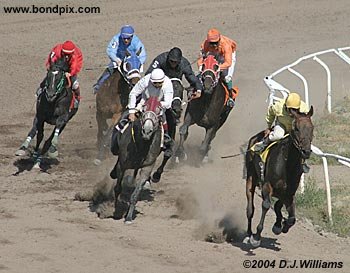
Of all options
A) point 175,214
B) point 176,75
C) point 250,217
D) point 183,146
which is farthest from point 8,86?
point 250,217

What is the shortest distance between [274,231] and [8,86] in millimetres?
10179

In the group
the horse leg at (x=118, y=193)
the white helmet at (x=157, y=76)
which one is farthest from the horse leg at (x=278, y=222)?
the white helmet at (x=157, y=76)

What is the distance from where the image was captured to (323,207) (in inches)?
568

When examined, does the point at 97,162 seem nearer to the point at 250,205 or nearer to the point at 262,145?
the point at 250,205

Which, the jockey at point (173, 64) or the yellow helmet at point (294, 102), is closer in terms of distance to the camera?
the yellow helmet at point (294, 102)

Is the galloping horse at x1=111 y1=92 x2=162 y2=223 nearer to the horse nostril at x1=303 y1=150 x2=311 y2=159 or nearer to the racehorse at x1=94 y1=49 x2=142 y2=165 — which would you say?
the racehorse at x1=94 y1=49 x2=142 y2=165

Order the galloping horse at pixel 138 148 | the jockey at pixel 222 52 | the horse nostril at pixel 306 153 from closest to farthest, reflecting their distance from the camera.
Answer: the horse nostril at pixel 306 153 → the galloping horse at pixel 138 148 → the jockey at pixel 222 52

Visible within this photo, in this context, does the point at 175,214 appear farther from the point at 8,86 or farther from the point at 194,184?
the point at 8,86

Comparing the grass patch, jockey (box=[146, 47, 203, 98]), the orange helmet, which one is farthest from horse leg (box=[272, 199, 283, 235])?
the orange helmet

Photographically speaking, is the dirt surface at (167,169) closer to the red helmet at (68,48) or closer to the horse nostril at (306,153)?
the horse nostril at (306,153)

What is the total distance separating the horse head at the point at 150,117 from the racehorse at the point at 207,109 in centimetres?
317

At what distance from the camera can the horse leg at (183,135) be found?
16.8 metres

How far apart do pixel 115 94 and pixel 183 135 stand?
4.26 feet

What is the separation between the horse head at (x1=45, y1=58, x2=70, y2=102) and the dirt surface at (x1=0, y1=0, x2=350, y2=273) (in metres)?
1.28
